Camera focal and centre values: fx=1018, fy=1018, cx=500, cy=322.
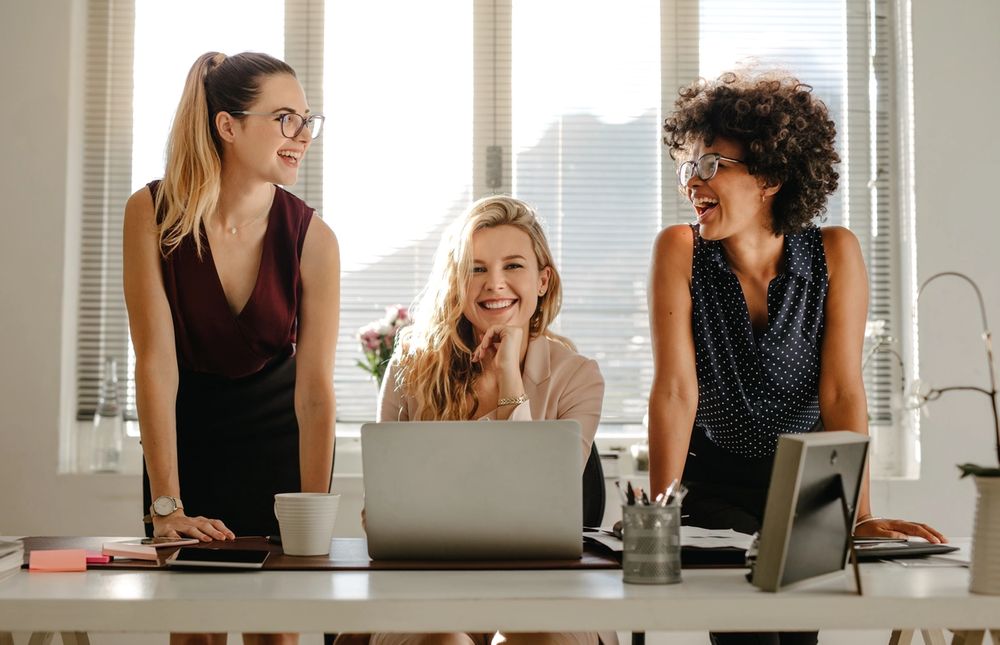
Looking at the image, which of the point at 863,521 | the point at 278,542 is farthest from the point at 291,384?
the point at 863,521

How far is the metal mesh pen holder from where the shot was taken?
1251 mm

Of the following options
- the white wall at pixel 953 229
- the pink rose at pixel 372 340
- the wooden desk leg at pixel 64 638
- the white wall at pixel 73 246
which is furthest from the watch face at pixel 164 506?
the white wall at pixel 953 229

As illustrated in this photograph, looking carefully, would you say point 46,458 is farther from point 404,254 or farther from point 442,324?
point 442,324

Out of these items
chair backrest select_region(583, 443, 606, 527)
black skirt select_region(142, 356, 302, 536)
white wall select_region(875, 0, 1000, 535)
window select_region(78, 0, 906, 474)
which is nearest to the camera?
chair backrest select_region(583, 443, 606, 527)

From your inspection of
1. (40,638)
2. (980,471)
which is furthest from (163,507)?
(980,471)

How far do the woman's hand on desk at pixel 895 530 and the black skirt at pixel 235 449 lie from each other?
121 centimetres

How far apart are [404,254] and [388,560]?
8.79 ft

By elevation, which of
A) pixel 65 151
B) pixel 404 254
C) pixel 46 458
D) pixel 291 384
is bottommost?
pixel 46 458

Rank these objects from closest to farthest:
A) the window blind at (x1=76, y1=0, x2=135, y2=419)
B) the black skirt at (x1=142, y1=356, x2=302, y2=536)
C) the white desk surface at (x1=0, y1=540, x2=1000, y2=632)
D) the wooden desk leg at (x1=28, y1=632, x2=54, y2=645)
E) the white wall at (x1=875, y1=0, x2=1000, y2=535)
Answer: the white desk surface at (x1=0, y1=540, x2=1000, y2=632) → the wooden desk leg at (x1=28, y1=632, x2=54, y2=645) → the black skirt at (x1=142, y1=356, x2=302, y2=536) → the white wall at (x1=875, y1=0, x2=1000, y2=535) → the window blind at (x1=76, y1=0, x2=135, y2=419)

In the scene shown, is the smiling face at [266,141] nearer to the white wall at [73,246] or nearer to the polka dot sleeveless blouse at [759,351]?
the polka dot sleeveless blouse at [759,351]

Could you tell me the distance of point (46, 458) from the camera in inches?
145

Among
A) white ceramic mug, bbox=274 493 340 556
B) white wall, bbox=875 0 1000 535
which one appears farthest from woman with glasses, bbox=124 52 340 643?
white wall, bbox=875 0 1000 535

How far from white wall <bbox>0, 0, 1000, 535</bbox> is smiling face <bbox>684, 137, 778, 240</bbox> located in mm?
1926

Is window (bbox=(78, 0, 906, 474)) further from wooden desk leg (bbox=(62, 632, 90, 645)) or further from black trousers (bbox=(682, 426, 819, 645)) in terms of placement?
wooden desk leg (bbox=(62, 632, 90, 645))
